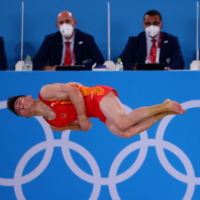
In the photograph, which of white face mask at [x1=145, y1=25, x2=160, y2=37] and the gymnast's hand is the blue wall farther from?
the gymnast's hand

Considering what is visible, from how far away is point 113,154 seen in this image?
16.4 ft

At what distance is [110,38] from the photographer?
23.0 feet

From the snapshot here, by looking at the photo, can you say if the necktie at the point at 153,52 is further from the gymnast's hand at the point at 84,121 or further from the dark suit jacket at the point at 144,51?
the gymnast's hand at the point at 84,121

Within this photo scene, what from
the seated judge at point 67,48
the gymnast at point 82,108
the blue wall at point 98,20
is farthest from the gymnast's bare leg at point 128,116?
the blue wall at point 98,20

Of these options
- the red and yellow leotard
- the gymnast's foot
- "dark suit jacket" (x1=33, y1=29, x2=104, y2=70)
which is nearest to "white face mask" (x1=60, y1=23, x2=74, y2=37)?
"dark suit jacket" (x1=33, y1=29, x2=104, y2=70)

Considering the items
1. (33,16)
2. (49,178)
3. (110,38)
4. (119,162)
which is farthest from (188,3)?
(49,178)

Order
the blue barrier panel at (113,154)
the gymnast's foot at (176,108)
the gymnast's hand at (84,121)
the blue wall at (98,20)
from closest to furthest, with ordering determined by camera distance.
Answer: the gymnast's foot at (176,108) < the gymnast's hand at (84,121) < the blue barrier panel at (113,154) < the blue wall at (98,20)

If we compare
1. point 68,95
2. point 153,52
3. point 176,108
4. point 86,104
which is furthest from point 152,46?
point 176,108

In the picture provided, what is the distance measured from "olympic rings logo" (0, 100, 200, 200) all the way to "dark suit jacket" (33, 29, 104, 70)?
4.76ft

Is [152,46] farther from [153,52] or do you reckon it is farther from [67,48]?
[67,48]

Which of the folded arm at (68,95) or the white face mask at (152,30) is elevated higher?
the white face mask at (152,30)

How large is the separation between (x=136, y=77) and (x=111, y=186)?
4.05ft

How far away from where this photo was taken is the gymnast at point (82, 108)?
407 cm

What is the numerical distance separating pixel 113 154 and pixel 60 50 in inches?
76.0
